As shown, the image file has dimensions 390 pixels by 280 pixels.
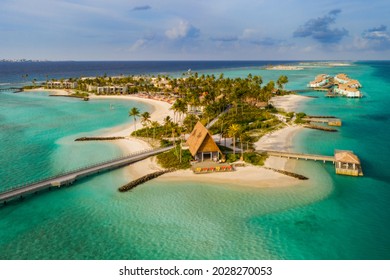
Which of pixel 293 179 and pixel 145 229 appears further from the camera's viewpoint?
pixel 293 179

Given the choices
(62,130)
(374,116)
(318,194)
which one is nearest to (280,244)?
(318,194)

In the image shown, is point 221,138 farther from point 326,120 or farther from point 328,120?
point 328,120

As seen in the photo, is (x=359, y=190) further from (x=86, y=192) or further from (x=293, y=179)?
(x=86, y=192)

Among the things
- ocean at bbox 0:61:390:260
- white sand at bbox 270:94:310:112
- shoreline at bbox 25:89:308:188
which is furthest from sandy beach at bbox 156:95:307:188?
white sand at bbox 270:94:310:112
